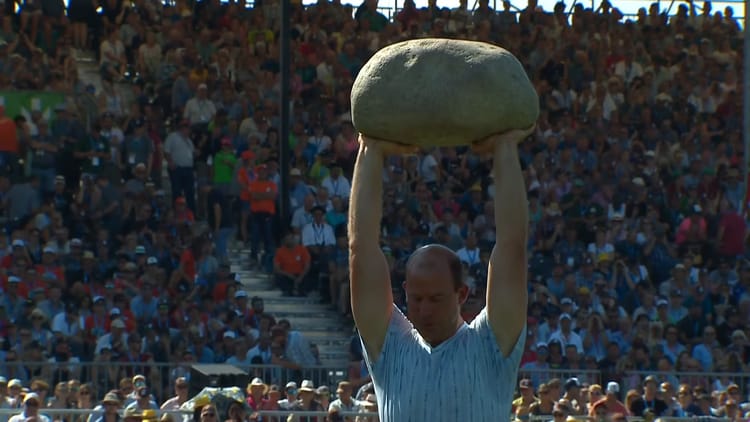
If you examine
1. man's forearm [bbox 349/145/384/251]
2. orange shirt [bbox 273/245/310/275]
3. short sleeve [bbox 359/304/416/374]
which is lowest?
orange shirt [bbox 273/245/310/275]

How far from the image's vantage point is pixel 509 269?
151 inches

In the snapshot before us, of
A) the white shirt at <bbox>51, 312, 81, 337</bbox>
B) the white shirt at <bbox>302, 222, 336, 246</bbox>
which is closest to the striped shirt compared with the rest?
the white shirt at <bbox>51, 312, 81, 337</bbox>

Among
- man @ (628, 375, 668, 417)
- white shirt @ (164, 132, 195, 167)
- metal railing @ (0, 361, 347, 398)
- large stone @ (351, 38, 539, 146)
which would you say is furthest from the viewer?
white shirt @ (164, 132, 195, 167)

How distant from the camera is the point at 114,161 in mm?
18188

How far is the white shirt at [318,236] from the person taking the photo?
59.6ft

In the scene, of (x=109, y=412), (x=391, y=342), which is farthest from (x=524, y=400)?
(x=391, y=342)

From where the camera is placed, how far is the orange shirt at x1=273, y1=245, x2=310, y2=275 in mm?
18109

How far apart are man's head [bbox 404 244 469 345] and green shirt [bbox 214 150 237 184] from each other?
1495 centimetres

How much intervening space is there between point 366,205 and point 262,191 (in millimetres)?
14654

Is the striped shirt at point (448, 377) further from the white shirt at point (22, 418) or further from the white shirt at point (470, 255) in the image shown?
the white shirt at point (470, 255)

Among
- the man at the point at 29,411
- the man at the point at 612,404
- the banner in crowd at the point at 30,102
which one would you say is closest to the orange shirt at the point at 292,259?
the banner in crowd at the point at 30,102

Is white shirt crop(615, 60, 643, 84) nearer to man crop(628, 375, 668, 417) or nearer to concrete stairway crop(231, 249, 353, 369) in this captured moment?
concrete stairway crop(231, 249, 353, 369)

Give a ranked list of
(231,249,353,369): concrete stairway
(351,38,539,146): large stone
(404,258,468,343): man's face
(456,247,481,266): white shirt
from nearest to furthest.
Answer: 1. (404,258,468,343): man's face
2. (351,38,539,146): large stone
3. (231,249,353,369): concrete stairway
4. (456,247,481,266): white shirt

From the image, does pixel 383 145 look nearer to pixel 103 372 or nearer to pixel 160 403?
pixel 160 403
